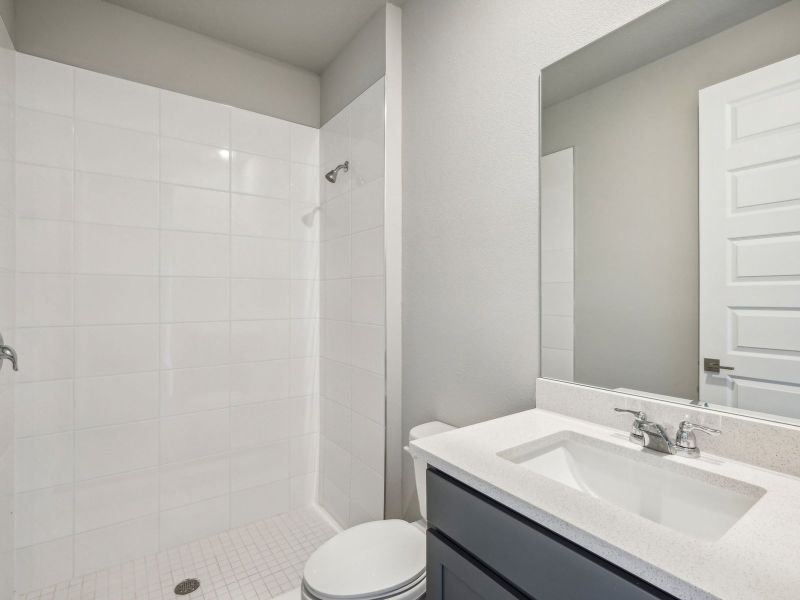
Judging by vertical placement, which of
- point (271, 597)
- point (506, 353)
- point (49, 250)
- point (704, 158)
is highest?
point (704, 158)

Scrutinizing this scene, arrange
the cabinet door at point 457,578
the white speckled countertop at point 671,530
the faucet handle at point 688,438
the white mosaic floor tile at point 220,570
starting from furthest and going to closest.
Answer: the white mosaic floor tile at point 220,570, the faucet handle at point 688,438, the cabinet door at point 457,578, the white speckled countertop at point 671,530

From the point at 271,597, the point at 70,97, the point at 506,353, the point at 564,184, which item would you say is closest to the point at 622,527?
the point at 506,353

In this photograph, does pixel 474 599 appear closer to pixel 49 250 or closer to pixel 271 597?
pixel 271 597

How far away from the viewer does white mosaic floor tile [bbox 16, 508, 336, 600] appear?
1.68m

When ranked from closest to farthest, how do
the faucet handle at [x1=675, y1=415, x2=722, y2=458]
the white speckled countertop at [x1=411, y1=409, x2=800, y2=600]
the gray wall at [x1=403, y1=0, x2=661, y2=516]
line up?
1. the white speckled countertop at [x1=411, y1=409, x2=800, y2=600]
2. the faucet handle at [x1=675, y1=415, x2=722, y2=458]
3. the gray wall at [x1=403, y1=0, x2=661, y2=516]

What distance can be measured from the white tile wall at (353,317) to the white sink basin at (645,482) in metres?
0.98

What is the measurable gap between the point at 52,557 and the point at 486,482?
6.68 ft

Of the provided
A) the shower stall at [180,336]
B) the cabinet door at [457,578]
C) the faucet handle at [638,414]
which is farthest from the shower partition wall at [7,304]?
the faucet handle at [638,414]

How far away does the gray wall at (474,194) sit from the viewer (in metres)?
1.26

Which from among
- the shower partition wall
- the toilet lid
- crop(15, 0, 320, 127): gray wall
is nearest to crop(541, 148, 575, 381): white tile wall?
the toilet lid

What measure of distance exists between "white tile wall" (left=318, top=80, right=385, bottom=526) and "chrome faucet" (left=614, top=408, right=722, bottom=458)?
1.12m

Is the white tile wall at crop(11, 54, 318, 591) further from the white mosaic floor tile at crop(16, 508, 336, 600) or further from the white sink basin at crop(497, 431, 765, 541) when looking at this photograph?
the white sink basin at crop(497, 431, 765, 541)

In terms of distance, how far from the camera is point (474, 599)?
30.9 inches

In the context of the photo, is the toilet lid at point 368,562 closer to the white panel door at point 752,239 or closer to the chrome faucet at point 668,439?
the chrome faucet at point 668,439
